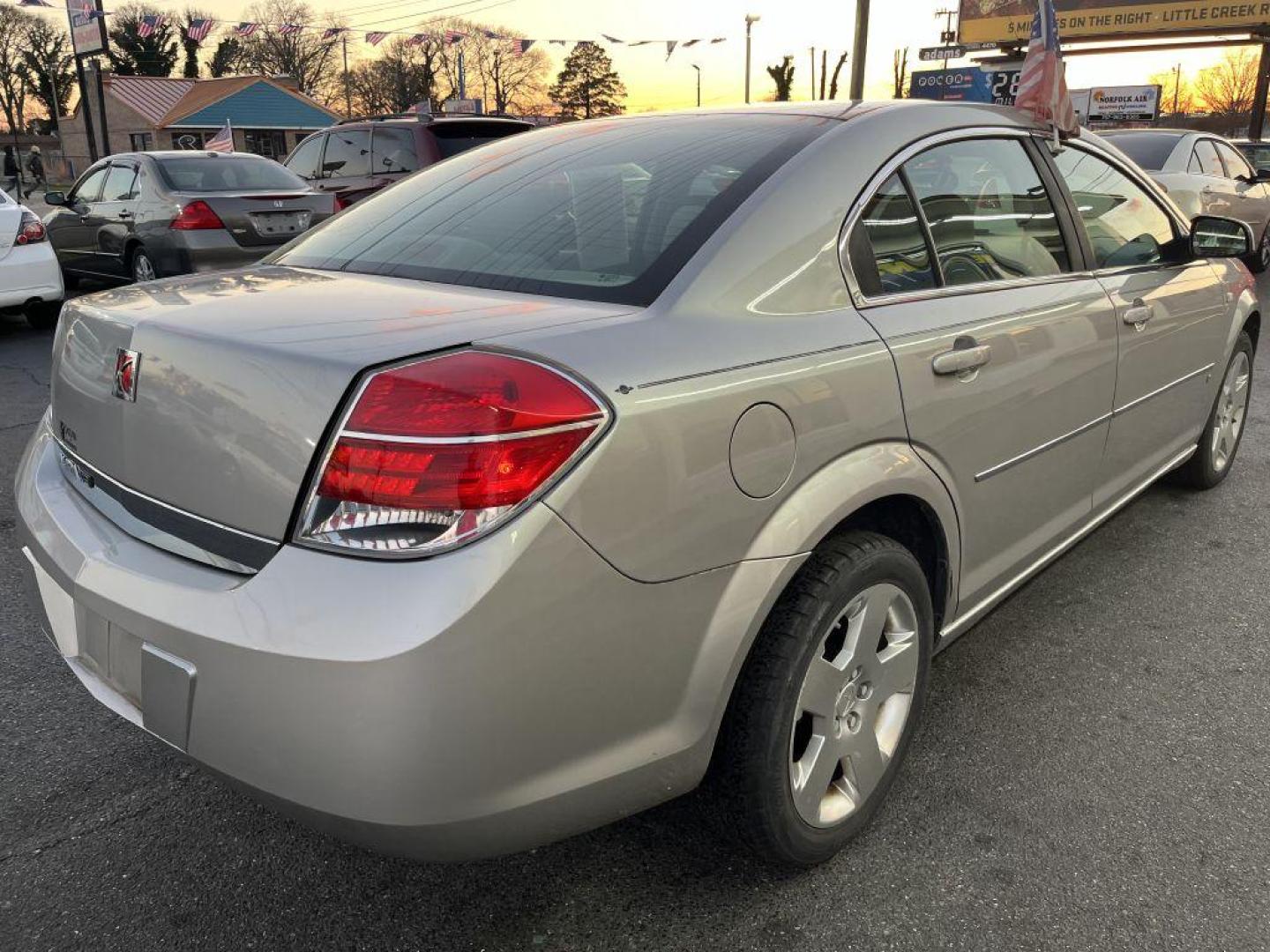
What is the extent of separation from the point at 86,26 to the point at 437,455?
23.6 m

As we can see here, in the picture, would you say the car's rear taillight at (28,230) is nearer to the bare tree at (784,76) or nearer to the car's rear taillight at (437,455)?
the car's rear taillight at (437,455)

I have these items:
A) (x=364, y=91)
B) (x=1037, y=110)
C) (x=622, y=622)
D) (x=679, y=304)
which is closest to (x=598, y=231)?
(x=679, y=304)

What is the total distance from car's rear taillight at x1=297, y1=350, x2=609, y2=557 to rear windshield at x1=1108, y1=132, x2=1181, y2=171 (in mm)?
9435

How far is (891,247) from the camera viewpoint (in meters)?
2.17

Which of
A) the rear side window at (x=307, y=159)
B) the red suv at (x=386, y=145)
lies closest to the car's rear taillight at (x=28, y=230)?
the red suv at (x=386, y=145)

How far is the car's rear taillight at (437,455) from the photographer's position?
1400mm

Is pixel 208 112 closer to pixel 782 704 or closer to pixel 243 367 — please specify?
pixel 243 367

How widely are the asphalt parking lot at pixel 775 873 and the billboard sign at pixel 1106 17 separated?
30620mm

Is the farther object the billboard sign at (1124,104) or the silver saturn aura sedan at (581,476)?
the billboard sign at (1124,104)

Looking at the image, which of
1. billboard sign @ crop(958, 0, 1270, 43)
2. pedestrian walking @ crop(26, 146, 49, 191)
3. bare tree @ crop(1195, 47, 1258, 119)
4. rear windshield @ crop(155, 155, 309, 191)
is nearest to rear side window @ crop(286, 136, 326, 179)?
rear windshield @ crop(155, 155, 309, 191)

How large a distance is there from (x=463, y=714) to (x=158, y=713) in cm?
58

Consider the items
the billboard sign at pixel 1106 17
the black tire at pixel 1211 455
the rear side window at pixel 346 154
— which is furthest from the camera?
the billboard sign at pixel 1106 17

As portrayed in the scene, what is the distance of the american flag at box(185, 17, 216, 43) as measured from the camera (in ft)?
77.0

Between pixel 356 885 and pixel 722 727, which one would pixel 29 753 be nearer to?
pixel 356 885
